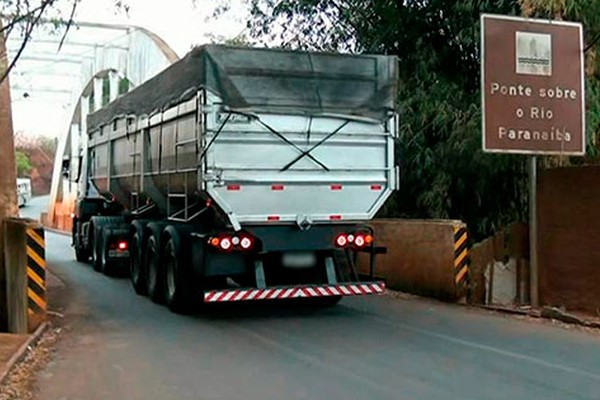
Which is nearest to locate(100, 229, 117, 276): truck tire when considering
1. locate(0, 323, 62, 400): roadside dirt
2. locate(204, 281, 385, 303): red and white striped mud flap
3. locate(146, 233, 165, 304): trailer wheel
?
locate(146, 233, 165, 304): trailer wheel

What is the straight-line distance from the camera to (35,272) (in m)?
10.3

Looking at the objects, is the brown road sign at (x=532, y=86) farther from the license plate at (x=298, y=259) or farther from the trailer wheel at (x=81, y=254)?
the trailer wheel at (x=81, y=254)

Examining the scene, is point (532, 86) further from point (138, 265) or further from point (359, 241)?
point (138, 265)

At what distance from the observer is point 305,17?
18.0 metres

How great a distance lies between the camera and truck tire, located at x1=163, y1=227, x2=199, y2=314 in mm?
11055

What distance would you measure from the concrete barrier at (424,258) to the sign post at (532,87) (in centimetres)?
141

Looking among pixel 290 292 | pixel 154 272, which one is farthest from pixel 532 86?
pixel 154 272

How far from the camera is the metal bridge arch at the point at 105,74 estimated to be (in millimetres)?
34031

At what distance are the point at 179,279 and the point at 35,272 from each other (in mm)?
1912

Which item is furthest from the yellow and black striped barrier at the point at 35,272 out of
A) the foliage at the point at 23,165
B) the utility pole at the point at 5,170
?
the foliage at the point at 23,165

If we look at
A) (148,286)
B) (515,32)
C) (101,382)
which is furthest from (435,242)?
(101,382)

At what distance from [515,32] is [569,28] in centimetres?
89

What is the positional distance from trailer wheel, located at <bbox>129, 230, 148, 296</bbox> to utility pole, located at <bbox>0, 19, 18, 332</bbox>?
208cm

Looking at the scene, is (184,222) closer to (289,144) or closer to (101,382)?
(289,144)
